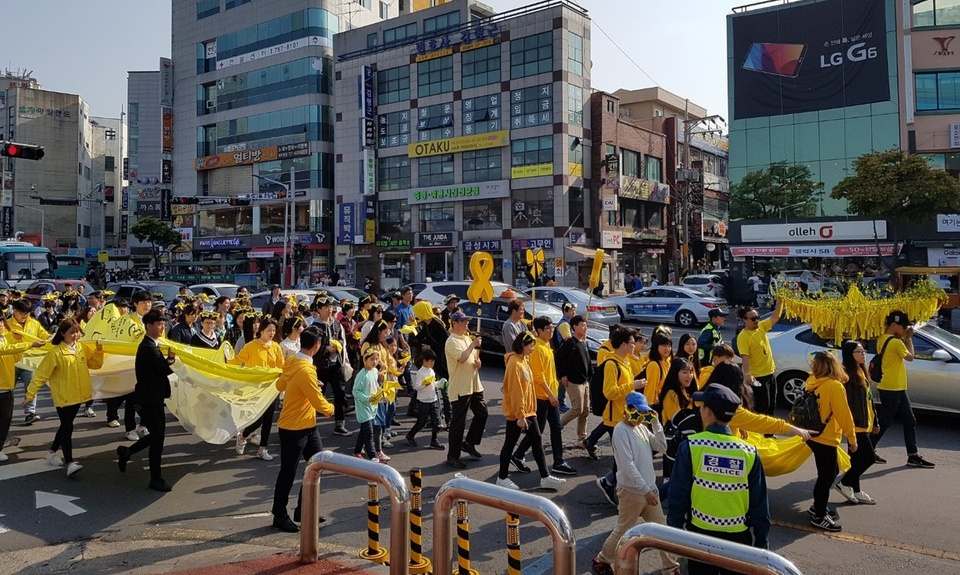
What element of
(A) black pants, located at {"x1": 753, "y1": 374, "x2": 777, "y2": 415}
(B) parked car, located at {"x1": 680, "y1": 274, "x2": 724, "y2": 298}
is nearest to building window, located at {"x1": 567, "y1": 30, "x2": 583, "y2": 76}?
(B) parked car, located at {"x1": 680, "y1": 274, "x2": 724, "y2": 298}

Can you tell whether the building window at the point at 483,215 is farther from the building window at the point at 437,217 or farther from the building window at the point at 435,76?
the building window at the point at 435,76

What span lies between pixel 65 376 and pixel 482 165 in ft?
117

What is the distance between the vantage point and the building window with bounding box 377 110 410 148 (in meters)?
45.0

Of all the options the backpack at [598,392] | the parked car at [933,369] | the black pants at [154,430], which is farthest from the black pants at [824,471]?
the black pants at [154,430]

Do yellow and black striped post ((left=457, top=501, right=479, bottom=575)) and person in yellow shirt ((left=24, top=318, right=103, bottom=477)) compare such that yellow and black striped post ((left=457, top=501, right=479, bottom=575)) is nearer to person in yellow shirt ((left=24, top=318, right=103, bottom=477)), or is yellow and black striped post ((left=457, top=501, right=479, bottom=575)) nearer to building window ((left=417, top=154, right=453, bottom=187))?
person in yellow shirt ((left=24, top=318, right=103, bottom=477))

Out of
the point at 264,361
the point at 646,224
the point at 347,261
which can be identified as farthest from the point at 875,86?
the point at 264,361

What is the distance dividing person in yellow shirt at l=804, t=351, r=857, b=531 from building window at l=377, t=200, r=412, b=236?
4025cm

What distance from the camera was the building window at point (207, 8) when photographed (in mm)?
55156

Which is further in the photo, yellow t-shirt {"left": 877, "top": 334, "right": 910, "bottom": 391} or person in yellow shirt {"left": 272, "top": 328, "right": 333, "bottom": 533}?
yellow t-shirt {"left": 877, "top": 334, "right": 910, "bottom": 391}

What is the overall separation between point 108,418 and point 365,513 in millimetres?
5699

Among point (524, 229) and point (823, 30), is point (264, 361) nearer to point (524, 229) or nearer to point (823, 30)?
point (524, 229)

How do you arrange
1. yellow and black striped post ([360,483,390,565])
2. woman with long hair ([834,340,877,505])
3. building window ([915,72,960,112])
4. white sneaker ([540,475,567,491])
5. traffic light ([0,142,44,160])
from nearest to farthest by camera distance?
yellow and black striped post ([360,483,390,565]) < woman with long hair ([834,340,877,505]) < white sneaker ([540,475,567,491]) < traffic light ([0,142,44,160]) < building window ([915,72,960,112])

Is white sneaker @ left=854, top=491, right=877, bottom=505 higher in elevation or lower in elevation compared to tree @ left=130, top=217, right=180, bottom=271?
lower

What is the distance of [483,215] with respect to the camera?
Result: 139ft
